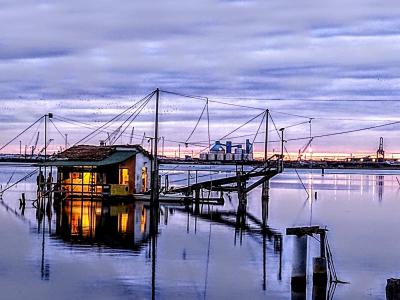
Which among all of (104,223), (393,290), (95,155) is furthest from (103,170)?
(393,290)

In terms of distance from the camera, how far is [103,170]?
65.0m

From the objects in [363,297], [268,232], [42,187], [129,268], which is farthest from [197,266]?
[42,187]

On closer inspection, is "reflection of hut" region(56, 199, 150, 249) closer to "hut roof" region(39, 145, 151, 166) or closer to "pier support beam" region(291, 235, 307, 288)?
"hut roof" region(39, 145, 151, 166)

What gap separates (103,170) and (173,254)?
105ft

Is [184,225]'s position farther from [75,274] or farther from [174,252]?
[75,274]

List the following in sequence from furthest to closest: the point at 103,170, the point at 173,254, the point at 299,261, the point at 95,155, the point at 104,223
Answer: the point at 95,155
the point at 103,170
the point at 104,223
the point at 173,254
the point at 299,261

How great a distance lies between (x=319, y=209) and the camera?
212 ft

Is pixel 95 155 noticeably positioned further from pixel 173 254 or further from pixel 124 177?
pixel 173 254

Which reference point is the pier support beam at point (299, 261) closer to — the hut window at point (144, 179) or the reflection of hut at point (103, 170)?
the reflection of hut at point (103, 170)

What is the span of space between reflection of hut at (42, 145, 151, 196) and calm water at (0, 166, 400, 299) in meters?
6.30

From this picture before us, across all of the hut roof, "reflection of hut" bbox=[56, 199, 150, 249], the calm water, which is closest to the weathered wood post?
the calm water

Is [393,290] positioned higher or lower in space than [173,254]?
→ higher

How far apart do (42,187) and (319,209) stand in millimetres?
22979

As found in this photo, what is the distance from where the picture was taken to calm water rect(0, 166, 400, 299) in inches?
1025
